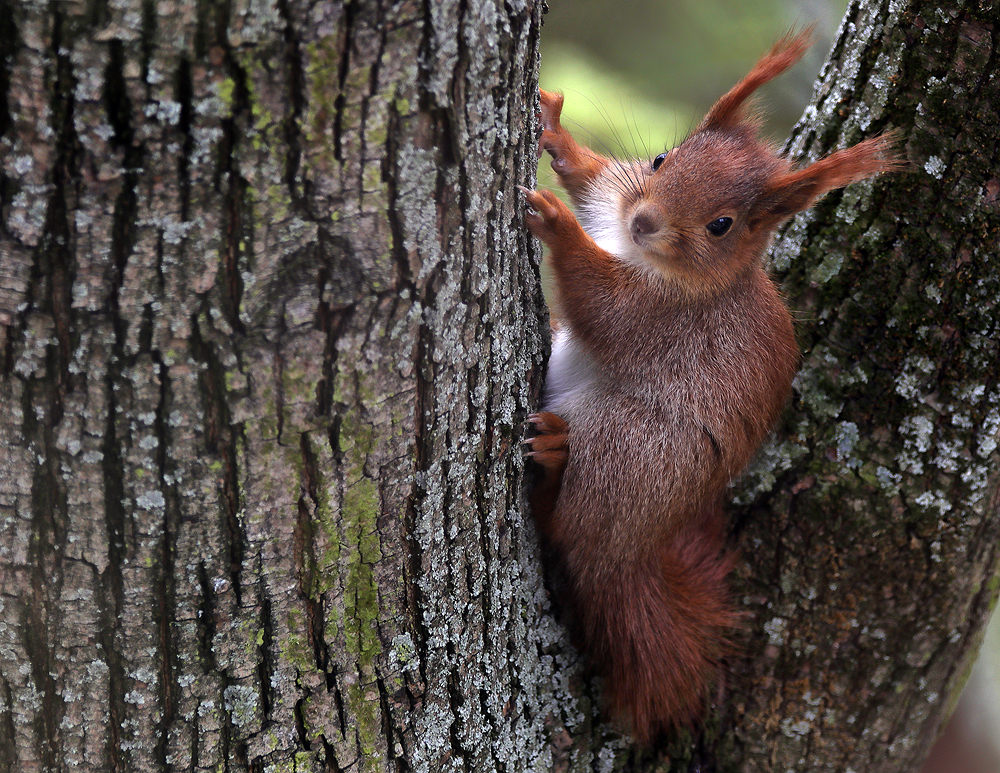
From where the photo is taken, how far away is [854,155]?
1923 millimetres

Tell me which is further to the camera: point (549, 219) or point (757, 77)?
point (757, 77)

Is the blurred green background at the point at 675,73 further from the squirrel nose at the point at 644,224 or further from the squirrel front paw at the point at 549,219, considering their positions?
the squirrel front paw at the point at 549,219

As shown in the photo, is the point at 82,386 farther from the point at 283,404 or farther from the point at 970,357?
the point at 970,357

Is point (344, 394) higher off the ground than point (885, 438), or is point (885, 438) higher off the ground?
point (344, 394)

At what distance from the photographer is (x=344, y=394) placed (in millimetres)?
1313

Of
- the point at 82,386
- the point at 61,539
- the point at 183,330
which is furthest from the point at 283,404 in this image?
the point at 61,539

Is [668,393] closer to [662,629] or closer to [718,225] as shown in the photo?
[718,225]

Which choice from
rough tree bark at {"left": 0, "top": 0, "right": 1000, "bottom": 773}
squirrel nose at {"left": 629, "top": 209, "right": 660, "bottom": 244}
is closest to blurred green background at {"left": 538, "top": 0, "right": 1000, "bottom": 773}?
squirrel nose at {"left": 629, "top": 209, "right": 660, "bottom": 244}

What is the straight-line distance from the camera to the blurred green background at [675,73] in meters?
3.16

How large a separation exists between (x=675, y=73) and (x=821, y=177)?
1943 millimetres

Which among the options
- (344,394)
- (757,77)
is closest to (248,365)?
(344,394)

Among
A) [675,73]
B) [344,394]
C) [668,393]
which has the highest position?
[675,73]

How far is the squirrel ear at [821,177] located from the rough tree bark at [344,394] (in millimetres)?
118

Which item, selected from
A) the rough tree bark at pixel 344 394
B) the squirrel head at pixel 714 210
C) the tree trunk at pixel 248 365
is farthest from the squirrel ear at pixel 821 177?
the tree trunk at pixel 248 365
